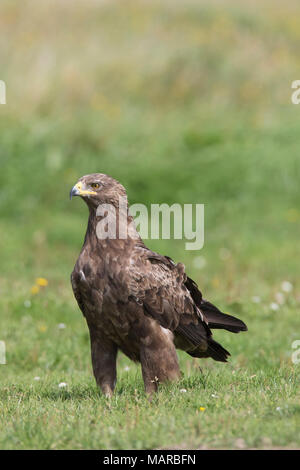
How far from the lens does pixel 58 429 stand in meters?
4.93

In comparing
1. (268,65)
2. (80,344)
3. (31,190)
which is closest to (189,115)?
→ (268,65)

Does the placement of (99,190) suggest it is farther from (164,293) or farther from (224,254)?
(224,254)

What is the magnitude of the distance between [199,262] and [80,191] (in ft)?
22.1

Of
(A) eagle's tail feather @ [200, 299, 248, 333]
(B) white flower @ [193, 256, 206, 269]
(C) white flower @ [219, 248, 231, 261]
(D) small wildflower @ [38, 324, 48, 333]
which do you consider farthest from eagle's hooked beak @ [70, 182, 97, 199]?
(C) white flower @ [219, 248, 231, 261]

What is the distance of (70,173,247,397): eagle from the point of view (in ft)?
19.8

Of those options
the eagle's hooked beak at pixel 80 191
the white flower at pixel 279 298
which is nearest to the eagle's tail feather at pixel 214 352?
the eagle's hooked beak at pixel 80 191

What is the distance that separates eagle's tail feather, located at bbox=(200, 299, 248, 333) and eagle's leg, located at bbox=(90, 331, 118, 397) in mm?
871

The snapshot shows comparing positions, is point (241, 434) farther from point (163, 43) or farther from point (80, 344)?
point (163, 43)

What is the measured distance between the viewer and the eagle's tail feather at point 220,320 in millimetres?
6790

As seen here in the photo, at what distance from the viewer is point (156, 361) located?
618 centimetres

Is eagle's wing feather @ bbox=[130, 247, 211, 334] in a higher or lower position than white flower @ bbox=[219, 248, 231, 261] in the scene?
lower

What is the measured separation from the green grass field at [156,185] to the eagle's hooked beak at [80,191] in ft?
4.88

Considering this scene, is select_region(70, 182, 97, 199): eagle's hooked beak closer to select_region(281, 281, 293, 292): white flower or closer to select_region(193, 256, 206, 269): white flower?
select_region(281, 281, 293, 292): white flower
